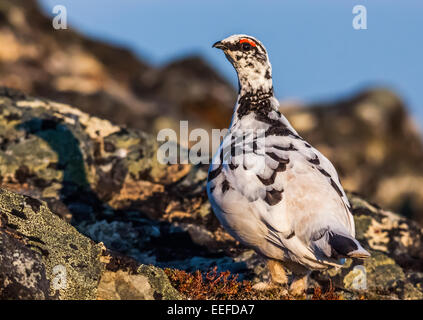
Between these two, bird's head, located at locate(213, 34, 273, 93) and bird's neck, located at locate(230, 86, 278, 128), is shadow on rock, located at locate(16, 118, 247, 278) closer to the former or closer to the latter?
bird's neck, located at locate(230, 86, 278, 128)

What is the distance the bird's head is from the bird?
15 mm

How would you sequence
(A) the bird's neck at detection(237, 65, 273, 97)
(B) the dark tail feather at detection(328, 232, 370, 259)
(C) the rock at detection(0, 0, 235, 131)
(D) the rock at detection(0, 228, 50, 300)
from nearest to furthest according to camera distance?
(D) the rock at detection(0, 228, 50, 300)
(B) the dark tail feather at detection(328, 232, 370, 259)
(A) the bird's neck at detection(237, 65, 273, 97)
(C) the rock at detection(0, 0, 235, 131)

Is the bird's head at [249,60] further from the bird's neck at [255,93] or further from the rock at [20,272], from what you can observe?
the rock at [20,272]

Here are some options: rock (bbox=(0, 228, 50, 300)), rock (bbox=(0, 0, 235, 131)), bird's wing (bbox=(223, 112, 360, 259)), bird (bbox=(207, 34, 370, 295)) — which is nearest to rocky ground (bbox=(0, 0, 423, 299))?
rock (bbox=(0, 228, 50, 300))

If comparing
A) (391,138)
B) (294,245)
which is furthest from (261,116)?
(391,138)

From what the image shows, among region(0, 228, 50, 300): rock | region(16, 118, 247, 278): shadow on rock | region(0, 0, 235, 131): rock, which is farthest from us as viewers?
region(0, 0, 235, 131): rock

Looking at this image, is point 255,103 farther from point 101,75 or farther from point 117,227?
point 101,75

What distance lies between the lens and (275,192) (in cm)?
747

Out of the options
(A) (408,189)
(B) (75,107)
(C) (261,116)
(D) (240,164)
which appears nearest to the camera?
(D) (240,164)

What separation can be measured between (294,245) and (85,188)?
18.0 ft

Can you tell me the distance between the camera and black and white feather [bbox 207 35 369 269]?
707cm
